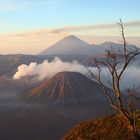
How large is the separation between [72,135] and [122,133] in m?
7.81

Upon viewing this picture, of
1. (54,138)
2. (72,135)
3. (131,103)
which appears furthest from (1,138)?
(131,103)

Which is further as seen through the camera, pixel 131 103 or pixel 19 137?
pixel 19 137

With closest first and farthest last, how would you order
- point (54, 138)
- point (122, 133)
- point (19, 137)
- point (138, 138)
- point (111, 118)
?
point (138, 138) → point (122, 133) → point (111, 118) → point (54, 138) → point (19, 137)

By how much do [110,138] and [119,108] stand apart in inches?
842

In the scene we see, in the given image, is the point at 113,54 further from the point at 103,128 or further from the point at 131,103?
the point at 103,128

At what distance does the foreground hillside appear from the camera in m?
43.1

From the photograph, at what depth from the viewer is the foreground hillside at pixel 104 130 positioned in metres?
43.1

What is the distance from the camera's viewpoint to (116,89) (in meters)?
22.6

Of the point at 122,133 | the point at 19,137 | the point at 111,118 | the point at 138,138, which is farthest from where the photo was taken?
the point at 19,137

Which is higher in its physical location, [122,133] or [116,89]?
[116,89]

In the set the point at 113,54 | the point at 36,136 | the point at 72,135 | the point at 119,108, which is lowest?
the point at 36,136

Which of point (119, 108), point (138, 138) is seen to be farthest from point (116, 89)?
point (138, 138)

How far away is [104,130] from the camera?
4588 centimetres

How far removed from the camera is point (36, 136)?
19562 centimetres
